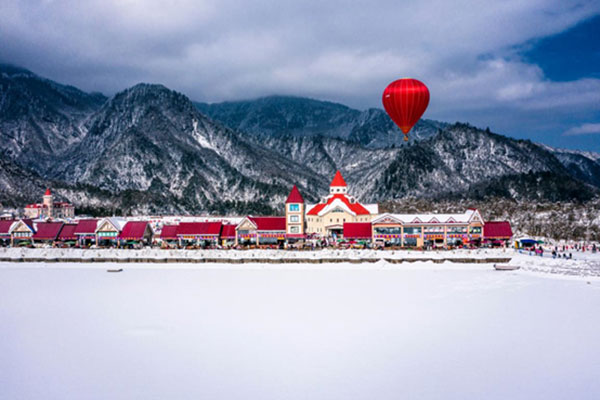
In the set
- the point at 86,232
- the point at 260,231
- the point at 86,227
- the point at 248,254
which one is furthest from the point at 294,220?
the point at 86,227

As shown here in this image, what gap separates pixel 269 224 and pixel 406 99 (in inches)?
1424

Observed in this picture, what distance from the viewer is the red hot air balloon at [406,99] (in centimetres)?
7075

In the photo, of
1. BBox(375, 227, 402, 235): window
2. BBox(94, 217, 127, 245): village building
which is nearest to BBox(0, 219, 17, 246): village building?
BBox(94, 217, 127, 245): village building

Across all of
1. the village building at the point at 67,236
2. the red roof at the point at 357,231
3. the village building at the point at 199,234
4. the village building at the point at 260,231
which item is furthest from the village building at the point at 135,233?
the red roof at the point at 357,231

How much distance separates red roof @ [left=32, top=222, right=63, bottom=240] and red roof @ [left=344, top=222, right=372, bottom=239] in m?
52.1

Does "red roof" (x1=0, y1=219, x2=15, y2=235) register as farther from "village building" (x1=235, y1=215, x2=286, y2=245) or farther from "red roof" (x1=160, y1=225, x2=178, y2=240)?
"village building" (x1=235, y1=215, x2=286, y2=245)

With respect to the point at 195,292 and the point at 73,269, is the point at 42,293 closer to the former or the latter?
the point at 195,292

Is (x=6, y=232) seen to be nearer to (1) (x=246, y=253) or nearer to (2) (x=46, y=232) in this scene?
(2) (x=46, y=232)

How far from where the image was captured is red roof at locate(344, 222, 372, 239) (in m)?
89.2

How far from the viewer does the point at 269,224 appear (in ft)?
313

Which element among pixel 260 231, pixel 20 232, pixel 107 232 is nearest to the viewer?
pixel 260 231

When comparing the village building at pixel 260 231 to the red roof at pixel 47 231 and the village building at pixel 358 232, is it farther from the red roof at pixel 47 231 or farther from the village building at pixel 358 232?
the red roof at pixel 47 231

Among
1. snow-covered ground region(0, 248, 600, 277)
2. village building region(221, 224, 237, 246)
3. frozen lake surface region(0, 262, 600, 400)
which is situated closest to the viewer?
frozen lake surface region(0, 262, 600, 400)

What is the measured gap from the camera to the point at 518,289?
51500 mm
